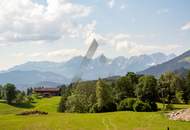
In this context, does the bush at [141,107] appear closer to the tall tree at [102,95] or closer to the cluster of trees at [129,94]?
the cluster of trees at [129,94]

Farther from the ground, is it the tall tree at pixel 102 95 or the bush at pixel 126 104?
the tall tree at pixel 102 95

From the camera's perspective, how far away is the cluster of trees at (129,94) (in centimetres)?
11269

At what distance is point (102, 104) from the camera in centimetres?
11525

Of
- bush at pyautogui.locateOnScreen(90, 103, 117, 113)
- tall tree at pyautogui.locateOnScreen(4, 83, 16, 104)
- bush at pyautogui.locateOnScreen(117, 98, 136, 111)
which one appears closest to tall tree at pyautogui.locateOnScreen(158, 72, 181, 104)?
bush at pyautogui.locateOnScreen(90, 103, 117, 113)

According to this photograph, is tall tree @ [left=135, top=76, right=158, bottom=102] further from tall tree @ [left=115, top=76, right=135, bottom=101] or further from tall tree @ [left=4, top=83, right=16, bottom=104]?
tall tree @ [left=4, top=83, right=16, bottom=104]

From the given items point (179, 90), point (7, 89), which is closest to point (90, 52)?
point (179, 90)

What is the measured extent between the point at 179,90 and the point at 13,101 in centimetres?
8100

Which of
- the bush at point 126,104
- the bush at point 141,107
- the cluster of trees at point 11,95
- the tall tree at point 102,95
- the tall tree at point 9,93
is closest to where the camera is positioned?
the bush at point 141,107

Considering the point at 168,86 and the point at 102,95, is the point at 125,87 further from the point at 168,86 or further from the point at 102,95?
the point at 102,95

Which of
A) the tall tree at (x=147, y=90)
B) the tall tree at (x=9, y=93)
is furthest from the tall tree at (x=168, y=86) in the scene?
the tall tree at (x=9, y=93)

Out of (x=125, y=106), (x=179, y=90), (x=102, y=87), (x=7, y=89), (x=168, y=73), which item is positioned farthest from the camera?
(x=7, y=89)

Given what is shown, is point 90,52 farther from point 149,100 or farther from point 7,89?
point 7,89


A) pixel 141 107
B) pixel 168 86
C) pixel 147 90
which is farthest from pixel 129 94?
pixel 141 107

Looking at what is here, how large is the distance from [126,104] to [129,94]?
19.3m
